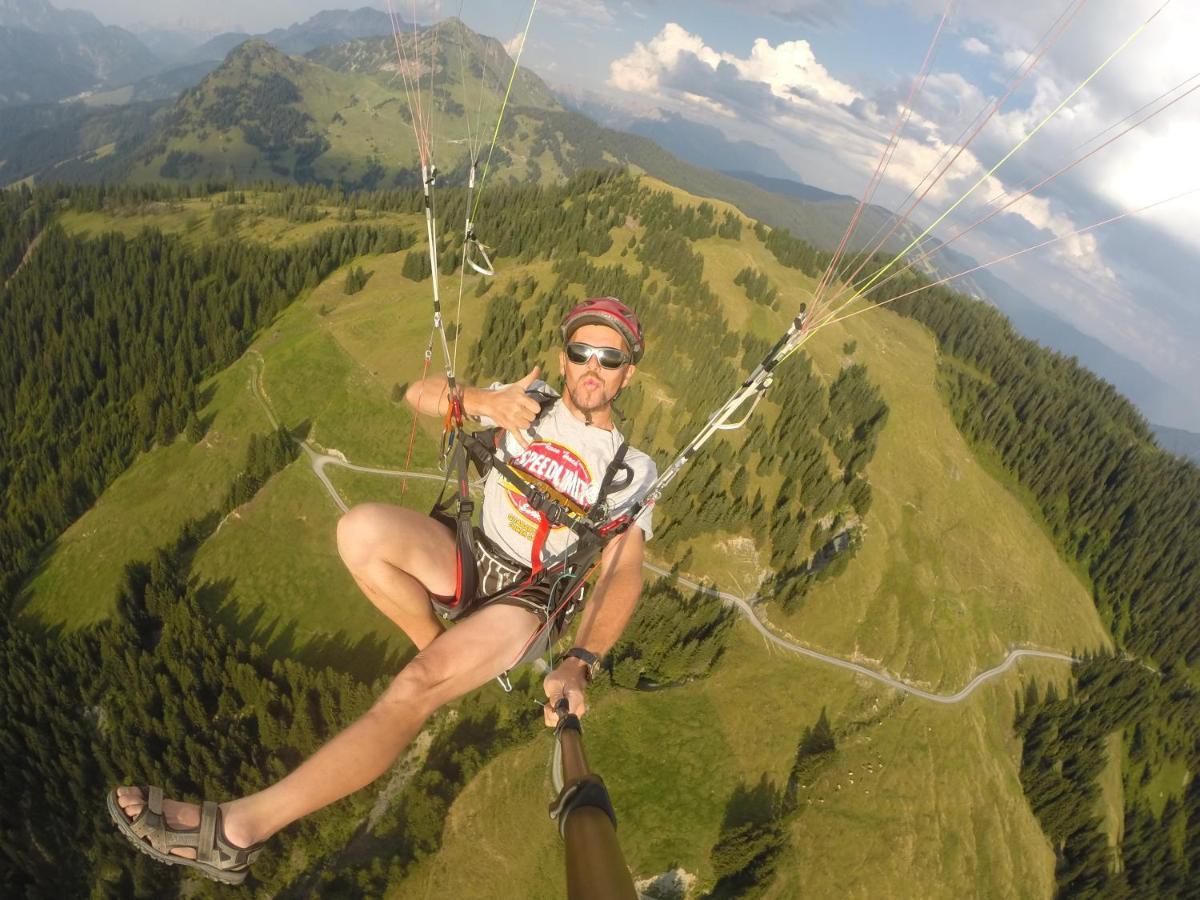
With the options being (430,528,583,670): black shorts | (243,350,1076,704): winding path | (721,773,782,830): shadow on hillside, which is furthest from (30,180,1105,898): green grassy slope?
(430,528,583,670): black shorts

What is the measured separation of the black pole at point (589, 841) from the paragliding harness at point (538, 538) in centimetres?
282

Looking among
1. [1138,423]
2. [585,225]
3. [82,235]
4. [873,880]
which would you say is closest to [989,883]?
[873,880]

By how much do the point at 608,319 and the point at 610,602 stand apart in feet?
12.8

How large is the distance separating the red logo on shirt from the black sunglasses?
132 centimetres

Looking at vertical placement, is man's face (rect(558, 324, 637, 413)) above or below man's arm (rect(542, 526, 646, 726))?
above

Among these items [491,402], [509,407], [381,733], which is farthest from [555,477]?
[381,733]

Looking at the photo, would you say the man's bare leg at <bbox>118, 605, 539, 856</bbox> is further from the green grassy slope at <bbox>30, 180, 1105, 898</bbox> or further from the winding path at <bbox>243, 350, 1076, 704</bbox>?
the winding path at <bbox>243, 350, 1076, 704</bbox>

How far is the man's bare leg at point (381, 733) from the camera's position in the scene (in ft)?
17.0

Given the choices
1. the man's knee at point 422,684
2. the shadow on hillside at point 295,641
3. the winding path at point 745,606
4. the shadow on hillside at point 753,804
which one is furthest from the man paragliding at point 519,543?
the shadow on hillside at point 753,804

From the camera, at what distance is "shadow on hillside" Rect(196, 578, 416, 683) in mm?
38469

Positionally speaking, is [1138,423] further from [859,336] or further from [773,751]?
[773,751]

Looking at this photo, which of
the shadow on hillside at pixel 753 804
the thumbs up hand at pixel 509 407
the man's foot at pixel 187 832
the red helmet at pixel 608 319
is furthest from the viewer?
the shadow on hillside at pixel 753 804

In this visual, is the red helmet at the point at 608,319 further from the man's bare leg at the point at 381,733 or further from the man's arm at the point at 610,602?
the man's bare leg at the point at 381,733

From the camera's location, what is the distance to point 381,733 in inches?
224
